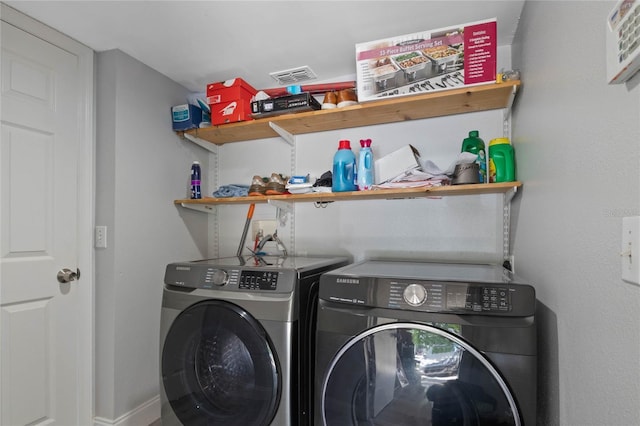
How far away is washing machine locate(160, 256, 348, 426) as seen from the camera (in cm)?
130

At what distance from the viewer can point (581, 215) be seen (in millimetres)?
799

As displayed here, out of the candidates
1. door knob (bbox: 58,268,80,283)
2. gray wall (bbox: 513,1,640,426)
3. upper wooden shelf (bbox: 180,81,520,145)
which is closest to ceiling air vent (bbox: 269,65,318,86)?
upper wooden shelf (bbox: 180,81,520,145)

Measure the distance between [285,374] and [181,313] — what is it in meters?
0.58

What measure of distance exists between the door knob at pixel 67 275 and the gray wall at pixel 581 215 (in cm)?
220

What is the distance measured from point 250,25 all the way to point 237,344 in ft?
5.02

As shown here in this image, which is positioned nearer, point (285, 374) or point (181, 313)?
point (285, 374)

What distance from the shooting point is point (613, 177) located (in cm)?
65

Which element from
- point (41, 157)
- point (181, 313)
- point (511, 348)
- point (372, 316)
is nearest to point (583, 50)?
point (511, 348)

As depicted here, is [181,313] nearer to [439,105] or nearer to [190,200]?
[190,200]

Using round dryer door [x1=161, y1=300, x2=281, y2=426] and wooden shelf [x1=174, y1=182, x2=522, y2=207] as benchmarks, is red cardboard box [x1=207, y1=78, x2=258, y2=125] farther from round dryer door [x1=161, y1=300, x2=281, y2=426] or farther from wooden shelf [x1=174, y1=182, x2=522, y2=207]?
round dryer door [x1=161, y1=300, x2=281, y2=426]

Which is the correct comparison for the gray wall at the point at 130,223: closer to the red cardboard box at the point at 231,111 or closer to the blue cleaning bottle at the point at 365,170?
the red cardboard box at the point at 231,111

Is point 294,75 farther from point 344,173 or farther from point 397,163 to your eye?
point 397,163

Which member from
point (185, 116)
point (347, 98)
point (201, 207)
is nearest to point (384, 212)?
point (347, 98)

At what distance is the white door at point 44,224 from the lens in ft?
4.89
